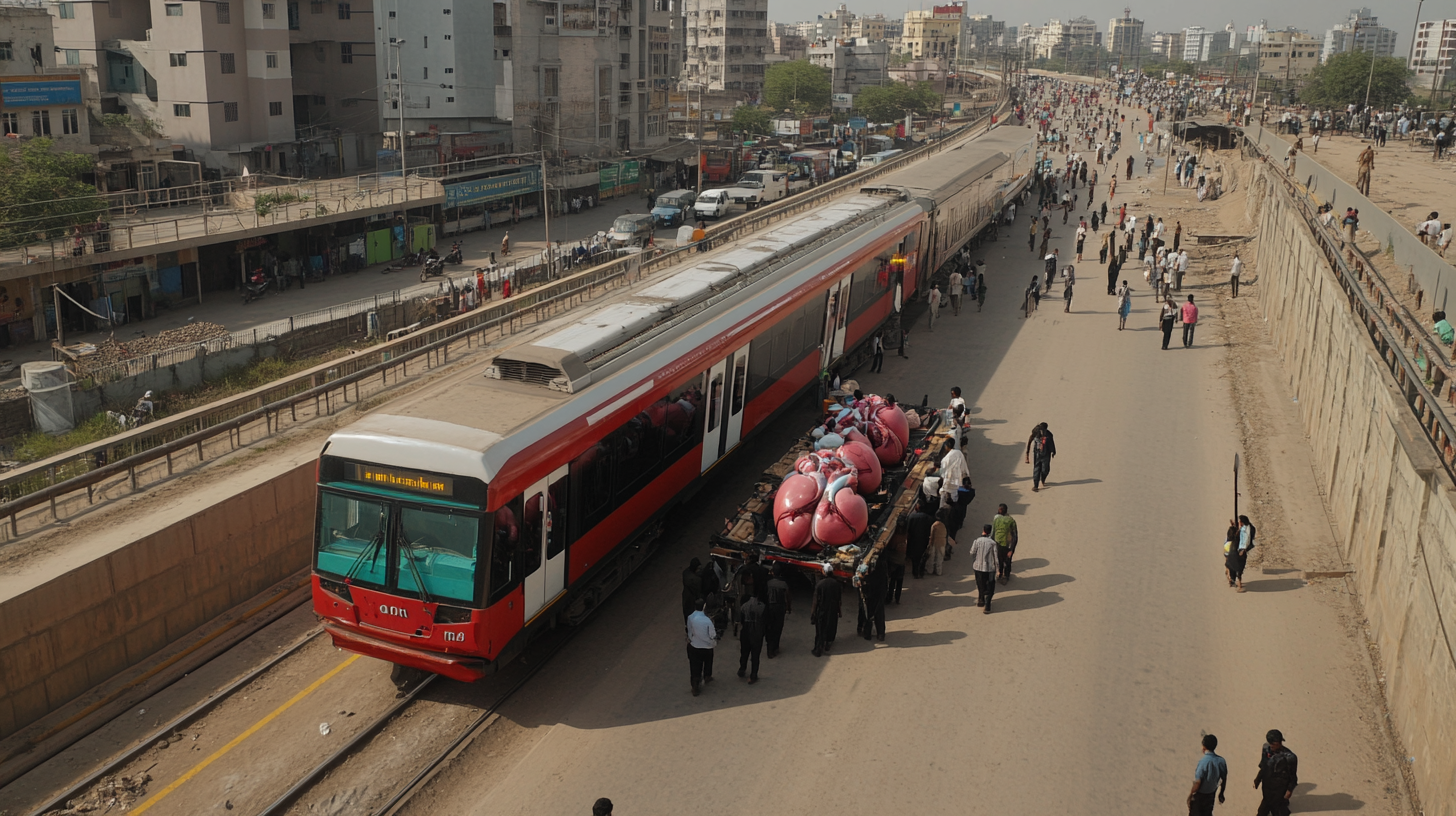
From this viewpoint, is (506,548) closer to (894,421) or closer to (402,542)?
(402,542)

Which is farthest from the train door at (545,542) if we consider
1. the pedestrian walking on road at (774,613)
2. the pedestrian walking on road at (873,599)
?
the pedestrian walking on road at (873,599)

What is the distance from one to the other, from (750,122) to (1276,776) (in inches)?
3420

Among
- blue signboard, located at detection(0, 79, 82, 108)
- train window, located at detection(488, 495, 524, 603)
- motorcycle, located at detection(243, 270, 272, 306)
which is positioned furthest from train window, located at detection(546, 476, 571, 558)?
blue signboard, located at detection(0, 79, 82, 108)

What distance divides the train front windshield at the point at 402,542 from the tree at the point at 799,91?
4136 inches

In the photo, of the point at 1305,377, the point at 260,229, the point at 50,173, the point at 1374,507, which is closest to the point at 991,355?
the point at 1305,377

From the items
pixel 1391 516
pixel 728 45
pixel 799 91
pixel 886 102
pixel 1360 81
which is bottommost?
pixel 1391 516

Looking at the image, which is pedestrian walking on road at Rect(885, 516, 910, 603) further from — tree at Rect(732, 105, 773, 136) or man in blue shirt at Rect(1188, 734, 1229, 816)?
tree at Rect(732, 105, 773, 136)

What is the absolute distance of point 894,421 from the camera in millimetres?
16891

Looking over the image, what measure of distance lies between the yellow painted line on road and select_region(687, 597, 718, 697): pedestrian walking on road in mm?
3978

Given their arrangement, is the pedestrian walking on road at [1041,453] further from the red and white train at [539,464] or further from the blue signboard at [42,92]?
the blue signboard at [42,92]

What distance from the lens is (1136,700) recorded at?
12.1 m

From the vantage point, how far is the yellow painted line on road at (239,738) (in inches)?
400

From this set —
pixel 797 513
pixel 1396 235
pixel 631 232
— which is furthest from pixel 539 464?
pixel 631 232

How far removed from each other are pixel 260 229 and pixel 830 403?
27.0 metres
